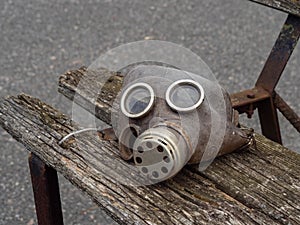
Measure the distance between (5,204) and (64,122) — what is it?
1.08 m

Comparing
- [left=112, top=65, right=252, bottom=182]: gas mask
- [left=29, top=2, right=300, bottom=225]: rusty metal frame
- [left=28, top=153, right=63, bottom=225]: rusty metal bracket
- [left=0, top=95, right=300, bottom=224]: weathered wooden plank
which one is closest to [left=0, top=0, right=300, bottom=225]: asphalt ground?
[left=29, top=2, right=300, bottom=225]: rusty metal frame

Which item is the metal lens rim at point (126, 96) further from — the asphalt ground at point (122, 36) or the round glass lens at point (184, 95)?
the asphalt ground at point (122, 36)

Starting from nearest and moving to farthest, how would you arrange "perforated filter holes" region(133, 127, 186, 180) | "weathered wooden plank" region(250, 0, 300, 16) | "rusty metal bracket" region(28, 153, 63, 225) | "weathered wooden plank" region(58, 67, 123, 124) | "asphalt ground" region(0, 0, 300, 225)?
"perforated filter holes" region(133, 127, 186, 180) → "rusty metal bracket" region(28, 153, 63, 225) → "weathered wooden plank" region(58, 67, 123, 124) → "weathered wooden plank" region(250, 0, 300, 16) → "asphalt ground" region(0, 0, 300, 225)

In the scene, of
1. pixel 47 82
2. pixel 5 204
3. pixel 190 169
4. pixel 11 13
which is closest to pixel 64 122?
pixel 190 169

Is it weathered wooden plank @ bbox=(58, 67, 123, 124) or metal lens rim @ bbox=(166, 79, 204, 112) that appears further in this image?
weathered wooden plank @ bbox=(58, 67, 123, 124)

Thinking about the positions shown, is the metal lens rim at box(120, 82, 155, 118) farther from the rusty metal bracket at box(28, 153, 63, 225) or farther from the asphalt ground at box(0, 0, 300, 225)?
the asphalt ground at box(0, 0, 300, 225)

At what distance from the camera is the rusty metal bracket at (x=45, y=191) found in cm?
129

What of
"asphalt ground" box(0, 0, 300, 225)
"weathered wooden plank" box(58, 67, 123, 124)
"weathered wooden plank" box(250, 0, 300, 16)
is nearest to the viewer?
"weathered wooden plank" box(58, 67, 123, 124)

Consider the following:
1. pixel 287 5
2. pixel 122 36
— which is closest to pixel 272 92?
pixel 287 5

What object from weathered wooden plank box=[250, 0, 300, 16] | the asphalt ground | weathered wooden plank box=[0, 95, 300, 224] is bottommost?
the asphalt ground

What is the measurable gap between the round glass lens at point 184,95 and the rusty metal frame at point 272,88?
1.59ft

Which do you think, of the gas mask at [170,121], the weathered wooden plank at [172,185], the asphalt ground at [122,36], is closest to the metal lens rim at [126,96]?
the gas mask at [170,121]

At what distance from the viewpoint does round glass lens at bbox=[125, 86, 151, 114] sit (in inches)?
43.4

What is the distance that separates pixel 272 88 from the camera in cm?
163
